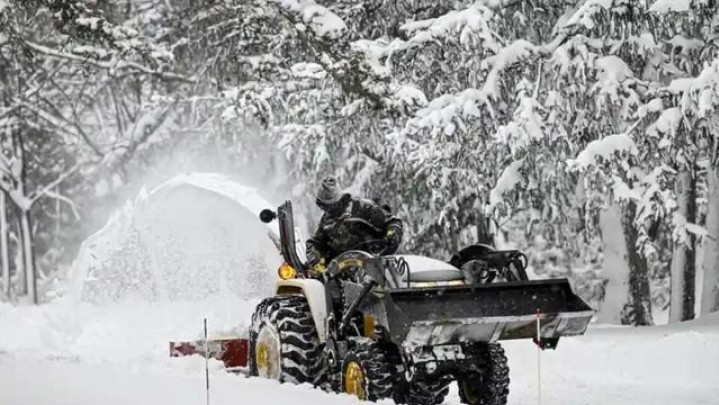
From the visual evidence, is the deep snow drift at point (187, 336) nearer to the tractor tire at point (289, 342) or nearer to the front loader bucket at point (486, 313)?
the tractor tire at point (289, 342)

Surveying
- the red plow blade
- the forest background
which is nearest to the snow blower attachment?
the red plow blade

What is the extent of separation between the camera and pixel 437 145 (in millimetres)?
17344

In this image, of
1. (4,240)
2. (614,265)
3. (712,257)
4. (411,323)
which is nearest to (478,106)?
(614,265)

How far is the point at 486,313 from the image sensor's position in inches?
394

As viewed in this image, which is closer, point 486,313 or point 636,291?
point 486,313

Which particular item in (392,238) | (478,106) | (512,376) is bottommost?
(512,376)

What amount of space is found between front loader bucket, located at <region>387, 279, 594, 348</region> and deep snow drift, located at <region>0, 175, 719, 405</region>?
855mm

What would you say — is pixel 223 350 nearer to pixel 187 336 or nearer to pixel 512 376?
pixel 187 336

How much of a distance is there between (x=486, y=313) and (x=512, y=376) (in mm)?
3827

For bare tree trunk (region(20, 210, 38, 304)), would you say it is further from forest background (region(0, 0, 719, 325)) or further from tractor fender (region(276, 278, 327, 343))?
tractor fender (region(276, 278, 327, 343))

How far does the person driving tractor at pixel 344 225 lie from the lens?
11.5 metres

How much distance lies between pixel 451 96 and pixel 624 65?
2486 millimetres

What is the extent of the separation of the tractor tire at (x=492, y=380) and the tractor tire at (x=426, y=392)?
33 cm

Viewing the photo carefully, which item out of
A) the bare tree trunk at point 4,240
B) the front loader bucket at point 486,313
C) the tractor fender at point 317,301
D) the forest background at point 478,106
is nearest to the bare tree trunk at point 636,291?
the forest background at point 478,106
